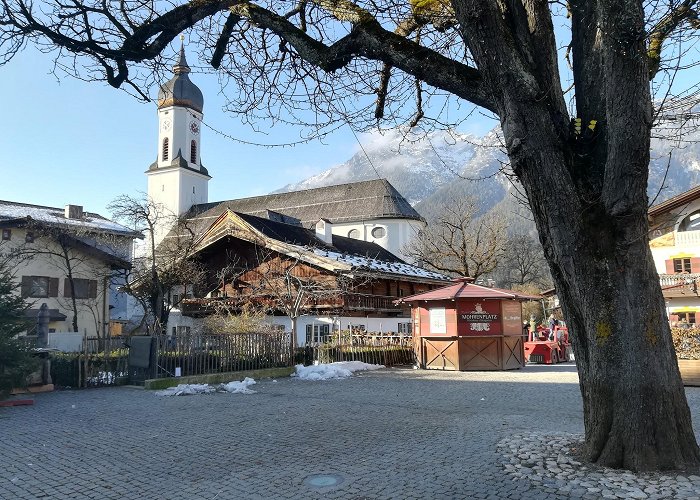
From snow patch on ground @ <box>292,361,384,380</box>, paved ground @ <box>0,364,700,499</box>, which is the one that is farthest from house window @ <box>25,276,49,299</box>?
paved ground @ <box>0,364,700,499</box>

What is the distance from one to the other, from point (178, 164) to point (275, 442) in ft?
221

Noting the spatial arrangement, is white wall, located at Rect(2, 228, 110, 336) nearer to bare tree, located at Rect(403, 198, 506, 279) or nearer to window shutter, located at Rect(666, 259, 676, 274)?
bare tree, located at Rect(403, 198, 506, 279)

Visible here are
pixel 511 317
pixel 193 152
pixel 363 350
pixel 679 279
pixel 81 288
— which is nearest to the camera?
pixel 511 317

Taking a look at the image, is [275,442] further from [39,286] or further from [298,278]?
[39,286]

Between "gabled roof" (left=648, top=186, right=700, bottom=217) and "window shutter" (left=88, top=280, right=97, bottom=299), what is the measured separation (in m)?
31.5

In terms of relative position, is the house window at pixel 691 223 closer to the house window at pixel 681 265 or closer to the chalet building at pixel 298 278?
the house window at pixel 681 265

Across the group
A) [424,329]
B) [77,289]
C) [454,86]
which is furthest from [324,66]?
Answer: [77,289]

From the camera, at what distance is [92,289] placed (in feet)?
114

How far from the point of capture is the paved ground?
571 centimetres

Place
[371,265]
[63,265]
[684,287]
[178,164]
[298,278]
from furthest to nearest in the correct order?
[178,164]
[63,265]
[684,287]
[371,265]
[298,278]

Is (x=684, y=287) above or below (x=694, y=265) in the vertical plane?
below

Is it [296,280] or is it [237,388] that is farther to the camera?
[296,280]

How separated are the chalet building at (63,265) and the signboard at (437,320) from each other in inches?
744

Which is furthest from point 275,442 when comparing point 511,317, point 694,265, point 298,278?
point 694,265
